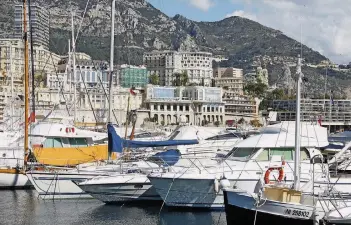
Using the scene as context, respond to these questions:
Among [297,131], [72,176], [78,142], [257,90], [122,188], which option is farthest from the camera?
[257,90]

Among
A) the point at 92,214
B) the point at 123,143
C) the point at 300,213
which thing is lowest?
the point at 92,214

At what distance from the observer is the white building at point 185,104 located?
146125mm

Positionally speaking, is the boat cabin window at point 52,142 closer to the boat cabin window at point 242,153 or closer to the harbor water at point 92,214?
the harbor water at point 92,214

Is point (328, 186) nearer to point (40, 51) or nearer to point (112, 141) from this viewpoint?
point (112, 141)

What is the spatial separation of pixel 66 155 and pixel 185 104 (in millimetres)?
114097

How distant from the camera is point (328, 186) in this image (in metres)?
20.0

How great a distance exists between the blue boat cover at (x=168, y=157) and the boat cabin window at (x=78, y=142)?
628 cm

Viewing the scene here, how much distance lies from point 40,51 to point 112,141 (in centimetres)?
15120

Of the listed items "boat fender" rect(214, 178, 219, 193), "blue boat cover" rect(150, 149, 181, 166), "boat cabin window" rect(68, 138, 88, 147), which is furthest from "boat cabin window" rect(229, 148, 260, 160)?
"boat cabin window" rect(68, 138, 88, 147)

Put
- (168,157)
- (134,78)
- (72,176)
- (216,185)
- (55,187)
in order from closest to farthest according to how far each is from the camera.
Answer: (216,185) → (72,176) → (55,187) → (168,157) → (134,78)

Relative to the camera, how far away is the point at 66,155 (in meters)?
34.3

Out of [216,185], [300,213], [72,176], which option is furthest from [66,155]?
[300,213]

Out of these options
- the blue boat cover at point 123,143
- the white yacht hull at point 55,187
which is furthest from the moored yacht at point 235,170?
the blue boat cover at point 123,143

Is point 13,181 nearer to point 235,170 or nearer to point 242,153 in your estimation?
point 242,153
